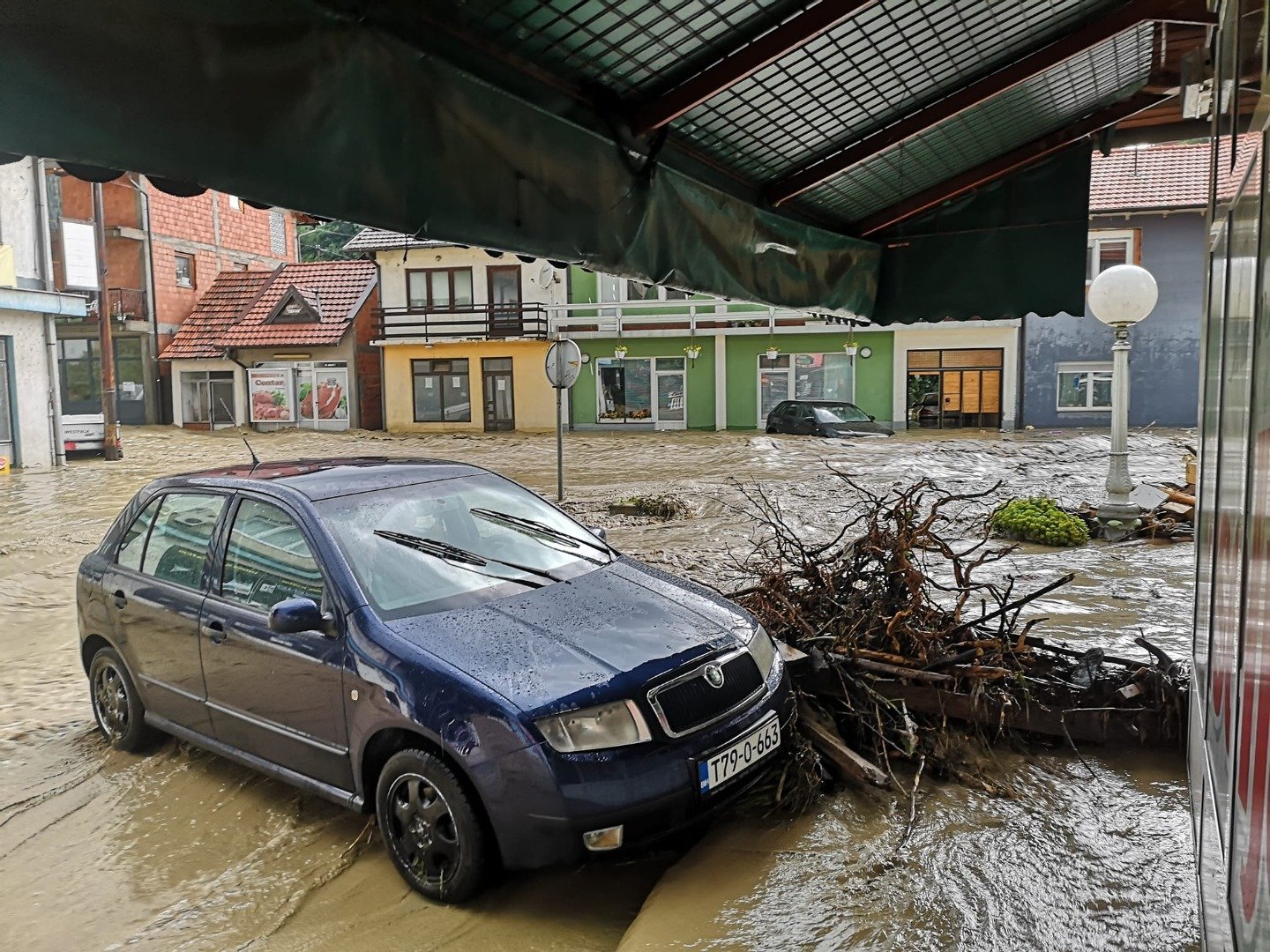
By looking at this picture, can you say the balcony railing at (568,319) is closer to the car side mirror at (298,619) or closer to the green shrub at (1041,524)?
the green shrub at (1041,524)

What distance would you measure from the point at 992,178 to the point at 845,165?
1.56 meters

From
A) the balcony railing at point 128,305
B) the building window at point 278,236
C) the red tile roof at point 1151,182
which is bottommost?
the balcony railing at point 128,305

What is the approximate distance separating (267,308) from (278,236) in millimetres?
9085

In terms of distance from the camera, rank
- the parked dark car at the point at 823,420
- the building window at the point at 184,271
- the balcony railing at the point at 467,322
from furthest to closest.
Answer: the building window at the point at 184,271
the balcony railing at the point at 467,322
the parked dark car at the point at 823,420

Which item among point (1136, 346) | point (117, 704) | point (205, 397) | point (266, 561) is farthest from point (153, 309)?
point (266, 561)

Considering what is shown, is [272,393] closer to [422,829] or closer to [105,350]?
[105,350]

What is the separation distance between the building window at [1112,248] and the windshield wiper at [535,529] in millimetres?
27724

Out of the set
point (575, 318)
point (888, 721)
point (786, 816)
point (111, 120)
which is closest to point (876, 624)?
point (888, 721)

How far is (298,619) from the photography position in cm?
428

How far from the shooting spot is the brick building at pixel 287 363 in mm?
35594

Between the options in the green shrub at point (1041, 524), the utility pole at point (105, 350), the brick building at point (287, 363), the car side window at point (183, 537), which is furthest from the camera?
the brick building at point (287, 363)

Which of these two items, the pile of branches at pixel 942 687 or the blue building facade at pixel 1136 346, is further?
the blue building facade at pixel 1136 346

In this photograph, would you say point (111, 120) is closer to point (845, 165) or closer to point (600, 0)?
point (600, 0)

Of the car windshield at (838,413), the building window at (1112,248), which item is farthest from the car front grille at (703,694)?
the building window at (1112,248)
